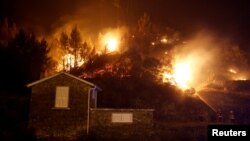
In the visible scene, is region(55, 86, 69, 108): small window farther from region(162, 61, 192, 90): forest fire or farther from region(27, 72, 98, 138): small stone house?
region(162, 61, 192, 90): forest fire

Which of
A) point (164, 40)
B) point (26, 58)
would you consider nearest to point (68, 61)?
point (26, 58)

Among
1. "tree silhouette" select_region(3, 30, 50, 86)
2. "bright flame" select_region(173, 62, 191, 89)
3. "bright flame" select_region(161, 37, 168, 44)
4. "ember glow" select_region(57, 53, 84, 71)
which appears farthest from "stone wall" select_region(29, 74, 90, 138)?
"bright flame" select_region(161, 37, 168, 44)

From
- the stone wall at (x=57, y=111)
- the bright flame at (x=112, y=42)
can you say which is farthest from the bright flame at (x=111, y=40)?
the stone wall at (x=57, y=111)

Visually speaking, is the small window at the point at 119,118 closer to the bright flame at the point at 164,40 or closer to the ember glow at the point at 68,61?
the ember glow at the point at 68,61

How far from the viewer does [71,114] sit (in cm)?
2825

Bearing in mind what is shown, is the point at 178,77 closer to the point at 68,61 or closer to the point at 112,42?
the point at 68,61

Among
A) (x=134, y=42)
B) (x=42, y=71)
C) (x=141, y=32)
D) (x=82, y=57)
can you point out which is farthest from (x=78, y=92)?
(x=141, y=32)

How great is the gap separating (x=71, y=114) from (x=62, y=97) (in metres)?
1.83

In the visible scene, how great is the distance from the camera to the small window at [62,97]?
28453 millimetres

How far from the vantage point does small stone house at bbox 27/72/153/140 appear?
2781cm

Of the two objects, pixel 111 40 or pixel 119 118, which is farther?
pixel 111 40

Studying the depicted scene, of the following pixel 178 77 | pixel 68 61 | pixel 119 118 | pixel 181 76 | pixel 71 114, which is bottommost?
pixel 119 118

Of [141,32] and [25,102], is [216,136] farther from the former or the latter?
[141,32]

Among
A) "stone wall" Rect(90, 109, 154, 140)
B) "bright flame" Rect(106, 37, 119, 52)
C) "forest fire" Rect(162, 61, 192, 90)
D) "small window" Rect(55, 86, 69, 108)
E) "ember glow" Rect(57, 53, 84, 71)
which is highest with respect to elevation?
"bright flame" Rect(106, 37, 119, 52)
